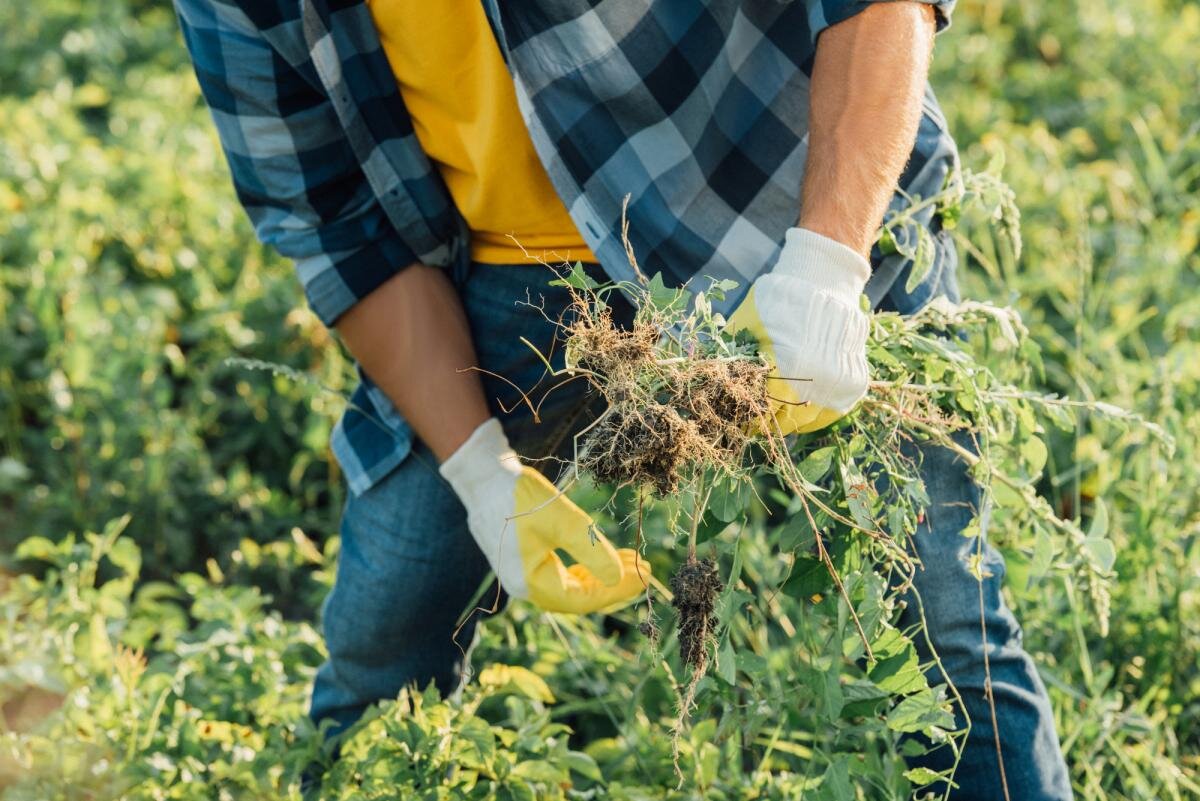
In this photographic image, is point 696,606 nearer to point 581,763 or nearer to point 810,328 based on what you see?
point 810,328

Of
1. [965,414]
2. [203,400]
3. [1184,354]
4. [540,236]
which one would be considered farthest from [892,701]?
[203,400]

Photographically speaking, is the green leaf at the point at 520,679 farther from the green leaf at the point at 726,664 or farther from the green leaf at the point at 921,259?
the green leaf at the point at 921,259

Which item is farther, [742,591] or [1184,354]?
[1184,354]

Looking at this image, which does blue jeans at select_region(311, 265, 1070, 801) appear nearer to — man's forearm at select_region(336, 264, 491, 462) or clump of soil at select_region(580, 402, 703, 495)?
man's forearm at select_region(336, 264, 491, 462)

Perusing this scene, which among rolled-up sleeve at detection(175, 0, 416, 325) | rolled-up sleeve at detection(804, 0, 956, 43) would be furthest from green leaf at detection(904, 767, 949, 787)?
rolled-up sleeve at detection(175, 0, 416, 325)

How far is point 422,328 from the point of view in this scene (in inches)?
72.3

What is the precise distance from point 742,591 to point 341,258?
777 mm

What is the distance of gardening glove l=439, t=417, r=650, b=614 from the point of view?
168 centimetres

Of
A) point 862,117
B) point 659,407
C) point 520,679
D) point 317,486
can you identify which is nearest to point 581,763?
point 520,679

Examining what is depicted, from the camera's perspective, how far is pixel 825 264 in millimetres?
1422

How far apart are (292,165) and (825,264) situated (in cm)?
79

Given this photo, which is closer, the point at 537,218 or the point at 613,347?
the point at 613,347

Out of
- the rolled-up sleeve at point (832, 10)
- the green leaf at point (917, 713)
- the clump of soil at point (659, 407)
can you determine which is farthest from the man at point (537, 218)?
the green leaf at point (917, 713)

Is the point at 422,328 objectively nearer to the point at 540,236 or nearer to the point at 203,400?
the point at 540,236
